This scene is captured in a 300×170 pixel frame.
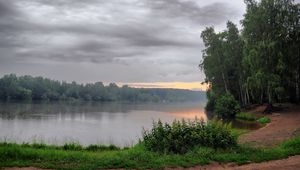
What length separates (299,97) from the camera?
55719 mm

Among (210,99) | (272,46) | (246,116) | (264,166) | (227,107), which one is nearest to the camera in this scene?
(264,166)

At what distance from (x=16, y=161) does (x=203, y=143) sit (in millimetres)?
7741

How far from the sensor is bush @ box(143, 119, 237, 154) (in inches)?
612

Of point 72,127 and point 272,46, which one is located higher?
point 272,46

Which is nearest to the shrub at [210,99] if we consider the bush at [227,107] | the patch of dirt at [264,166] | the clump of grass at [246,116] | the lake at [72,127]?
the lake at [72,127]

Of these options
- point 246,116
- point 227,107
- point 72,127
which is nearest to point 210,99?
point 227,107

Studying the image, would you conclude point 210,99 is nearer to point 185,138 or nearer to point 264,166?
point 185,138

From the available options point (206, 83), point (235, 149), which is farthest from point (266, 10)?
point (235, 149)

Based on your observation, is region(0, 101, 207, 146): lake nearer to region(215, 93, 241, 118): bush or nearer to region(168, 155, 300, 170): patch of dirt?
region(215, 93, 241, 118): bush

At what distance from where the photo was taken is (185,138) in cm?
1590

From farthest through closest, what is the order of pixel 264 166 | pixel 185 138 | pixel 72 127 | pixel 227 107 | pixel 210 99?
1. pixel 210 99
2. pixel 227 107
3. pixel 72 127
4. pixel 185 138
5. pixel 264 166

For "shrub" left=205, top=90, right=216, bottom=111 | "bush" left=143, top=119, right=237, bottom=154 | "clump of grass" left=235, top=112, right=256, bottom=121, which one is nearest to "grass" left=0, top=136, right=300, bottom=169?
"bush" left=143, top=119, right=237, bottom=154

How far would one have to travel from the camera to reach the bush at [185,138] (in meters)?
15.5

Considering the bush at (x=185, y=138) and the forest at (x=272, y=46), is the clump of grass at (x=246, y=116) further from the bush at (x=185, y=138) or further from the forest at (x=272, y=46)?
the bush at (x=185, y=138)
